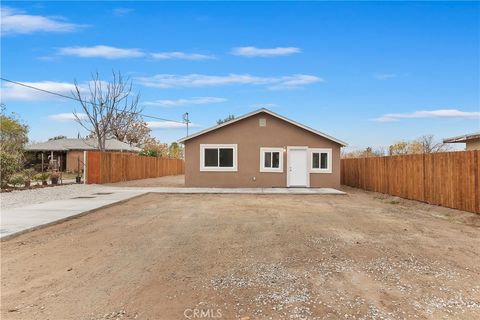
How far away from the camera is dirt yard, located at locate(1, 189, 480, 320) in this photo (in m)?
4.70

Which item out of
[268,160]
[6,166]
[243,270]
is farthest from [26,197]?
[243,270]

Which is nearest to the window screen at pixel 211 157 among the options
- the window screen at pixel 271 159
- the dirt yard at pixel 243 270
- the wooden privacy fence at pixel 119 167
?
the window screen at pixel 271 159

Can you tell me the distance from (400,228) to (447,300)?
4.98 metres

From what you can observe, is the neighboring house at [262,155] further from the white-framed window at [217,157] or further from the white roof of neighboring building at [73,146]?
the white roof of neighboring building at [73,146]

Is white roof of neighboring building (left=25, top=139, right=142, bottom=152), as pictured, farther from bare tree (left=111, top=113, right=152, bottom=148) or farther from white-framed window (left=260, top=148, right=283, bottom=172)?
white-framed window (left=260, top=148, right=283, bottom=172)

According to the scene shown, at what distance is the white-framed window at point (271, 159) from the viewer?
75.0ft

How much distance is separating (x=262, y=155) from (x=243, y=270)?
1697 centimetres

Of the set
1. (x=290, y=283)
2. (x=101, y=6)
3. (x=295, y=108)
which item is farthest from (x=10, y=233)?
(x=295, y=108)

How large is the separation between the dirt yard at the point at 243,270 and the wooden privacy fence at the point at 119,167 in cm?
1415

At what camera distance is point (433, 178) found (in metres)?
14.3

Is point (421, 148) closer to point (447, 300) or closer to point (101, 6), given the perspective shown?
point (101, 6)

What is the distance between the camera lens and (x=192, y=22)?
1873cm

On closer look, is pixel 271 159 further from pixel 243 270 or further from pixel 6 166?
pixel 243 270

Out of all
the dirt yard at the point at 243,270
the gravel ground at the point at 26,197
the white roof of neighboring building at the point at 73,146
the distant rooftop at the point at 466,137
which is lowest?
the dirt yard at the point at 243,270
